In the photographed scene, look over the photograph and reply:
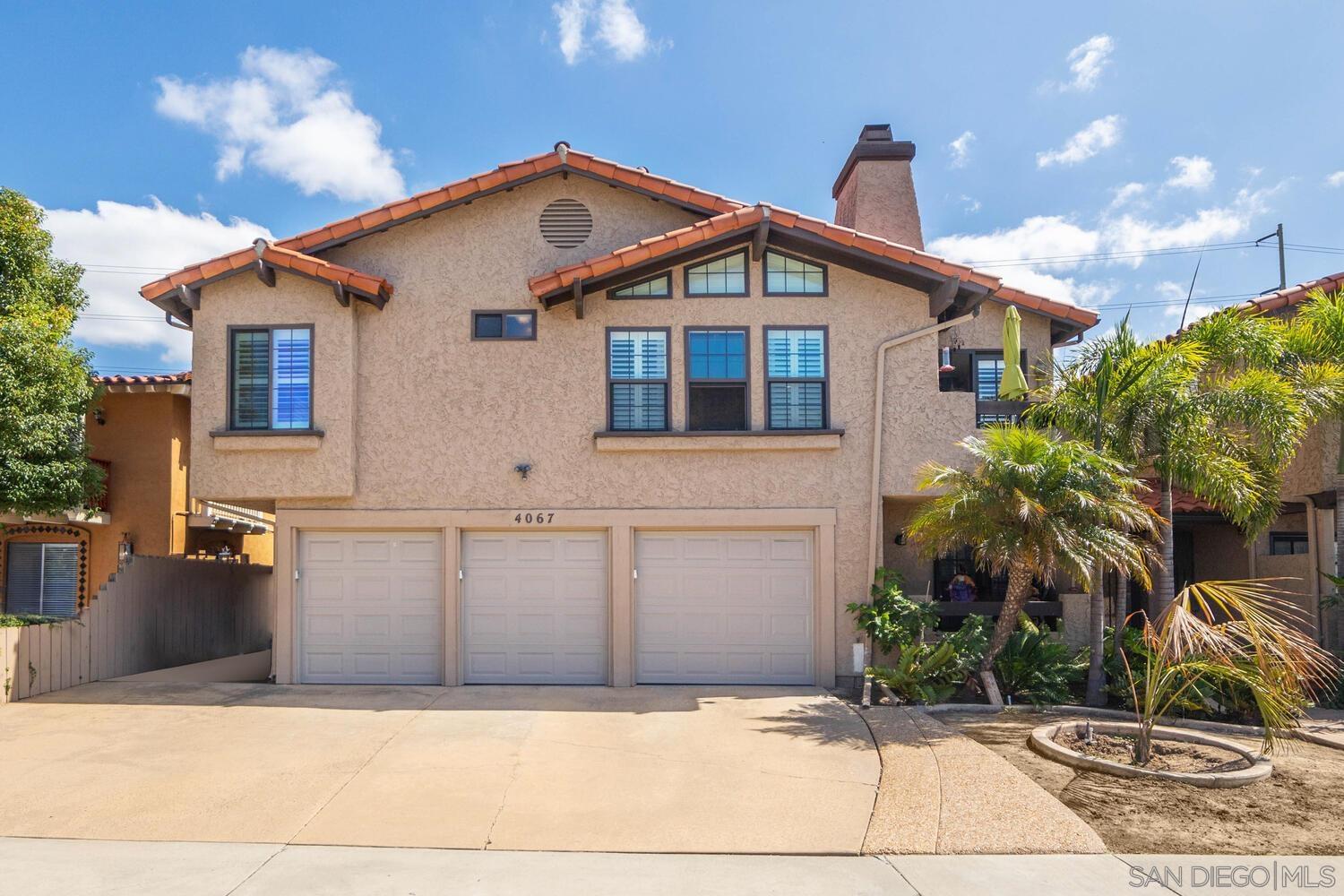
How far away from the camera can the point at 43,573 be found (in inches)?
682

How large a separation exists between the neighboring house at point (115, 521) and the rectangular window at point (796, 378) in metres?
10.1

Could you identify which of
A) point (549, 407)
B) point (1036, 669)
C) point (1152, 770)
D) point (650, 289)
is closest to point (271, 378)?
point (549, 407)

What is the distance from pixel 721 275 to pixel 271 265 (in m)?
5.70

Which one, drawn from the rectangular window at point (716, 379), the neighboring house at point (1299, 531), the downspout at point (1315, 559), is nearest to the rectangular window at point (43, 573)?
the rectangular window at point (716, 379)

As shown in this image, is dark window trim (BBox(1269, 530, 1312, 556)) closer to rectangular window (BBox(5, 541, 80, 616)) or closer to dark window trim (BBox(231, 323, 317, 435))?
dark window trim (BBox(231, 323, 317, 435))

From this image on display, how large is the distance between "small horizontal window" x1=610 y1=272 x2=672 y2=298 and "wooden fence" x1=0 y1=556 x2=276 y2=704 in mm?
7915

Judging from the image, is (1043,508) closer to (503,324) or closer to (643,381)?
(643,381)

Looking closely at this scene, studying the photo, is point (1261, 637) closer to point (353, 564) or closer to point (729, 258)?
point (729, 258)

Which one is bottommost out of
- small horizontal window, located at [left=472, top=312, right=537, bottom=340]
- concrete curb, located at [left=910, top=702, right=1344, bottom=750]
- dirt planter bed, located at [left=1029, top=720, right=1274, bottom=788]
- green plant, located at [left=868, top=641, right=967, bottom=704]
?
concrete curb, located at [left=910, top=702, right=1344, bottom=750]

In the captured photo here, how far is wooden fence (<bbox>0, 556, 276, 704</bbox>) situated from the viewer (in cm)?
1169

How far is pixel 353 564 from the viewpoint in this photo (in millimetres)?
12984

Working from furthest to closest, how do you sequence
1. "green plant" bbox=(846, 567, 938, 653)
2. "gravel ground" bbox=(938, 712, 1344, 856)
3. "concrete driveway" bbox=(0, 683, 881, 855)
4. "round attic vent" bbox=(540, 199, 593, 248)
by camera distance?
1. "round attic vent" bbox=(540, 199, 593, 248)
2. "green plant" bbox=(846, 567, 938, 653)
3. "concrete driveway" bbox=(0, 683, 881, 855)
4. "gravel ground" bbox=(938, 712, 1344, 856)

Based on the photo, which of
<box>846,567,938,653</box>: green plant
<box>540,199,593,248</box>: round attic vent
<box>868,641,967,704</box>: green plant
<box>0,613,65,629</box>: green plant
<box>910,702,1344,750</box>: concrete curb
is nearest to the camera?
<box>910,702,1344,750</box>: concrete curb

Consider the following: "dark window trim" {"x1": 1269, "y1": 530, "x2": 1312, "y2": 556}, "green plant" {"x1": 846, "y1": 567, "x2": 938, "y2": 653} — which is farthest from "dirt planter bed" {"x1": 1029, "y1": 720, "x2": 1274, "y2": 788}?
"dark window trim" {"x1": 1269, "y1": 530, "x2": 1312, "y2": 556}
